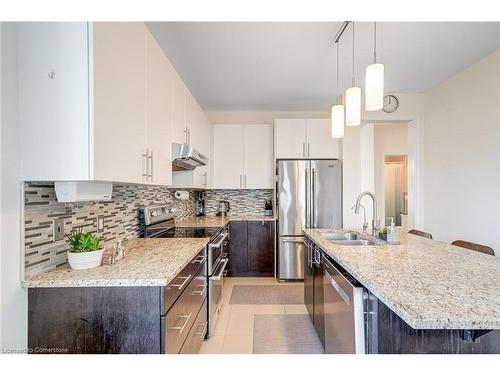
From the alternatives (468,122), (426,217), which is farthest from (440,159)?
(426,217)

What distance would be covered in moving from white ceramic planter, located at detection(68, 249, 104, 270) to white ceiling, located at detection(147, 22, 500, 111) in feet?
5.79

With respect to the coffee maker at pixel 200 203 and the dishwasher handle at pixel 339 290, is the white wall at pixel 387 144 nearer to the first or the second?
the coffee maker at pixel 200 203

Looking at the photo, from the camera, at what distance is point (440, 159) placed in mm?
3217

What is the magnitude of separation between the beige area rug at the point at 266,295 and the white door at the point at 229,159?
1.51 m

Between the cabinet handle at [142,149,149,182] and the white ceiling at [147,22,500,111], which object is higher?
the white ceiling at [147,22,500,111]

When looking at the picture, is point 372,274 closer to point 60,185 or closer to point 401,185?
point 60,185

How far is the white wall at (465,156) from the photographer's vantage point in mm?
2492

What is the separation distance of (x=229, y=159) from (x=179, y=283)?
2754mm

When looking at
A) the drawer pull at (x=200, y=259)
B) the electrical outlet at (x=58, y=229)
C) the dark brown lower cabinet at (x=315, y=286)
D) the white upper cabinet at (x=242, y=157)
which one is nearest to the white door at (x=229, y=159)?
the white upper cabinet at (x=242, y=157)

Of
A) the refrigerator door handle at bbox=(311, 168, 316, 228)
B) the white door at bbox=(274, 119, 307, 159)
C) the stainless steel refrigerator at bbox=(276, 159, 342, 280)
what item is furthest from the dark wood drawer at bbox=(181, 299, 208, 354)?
the white door at bbox=(274, 119, 307, 159)

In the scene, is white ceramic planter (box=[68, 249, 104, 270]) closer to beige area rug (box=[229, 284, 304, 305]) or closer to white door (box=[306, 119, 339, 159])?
beige area rug (box=[229, 284, 304, 305])

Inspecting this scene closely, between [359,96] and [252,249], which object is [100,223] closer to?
[359,96]

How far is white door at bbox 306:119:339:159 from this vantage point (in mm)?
3664
